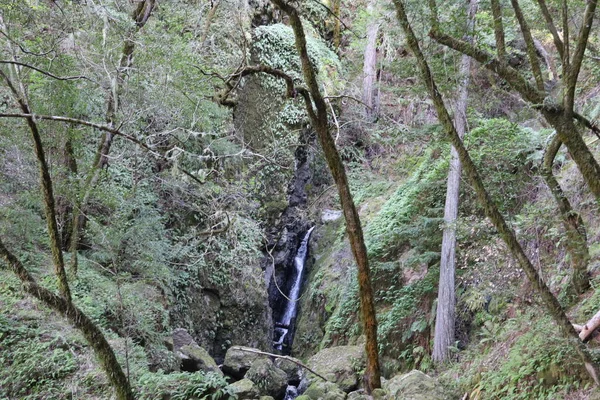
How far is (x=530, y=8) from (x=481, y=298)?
4.65m

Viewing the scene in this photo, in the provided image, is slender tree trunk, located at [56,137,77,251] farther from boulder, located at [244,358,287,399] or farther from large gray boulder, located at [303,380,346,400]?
large gray boulder, located at [303,380,346,400]

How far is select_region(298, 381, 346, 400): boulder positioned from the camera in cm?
583

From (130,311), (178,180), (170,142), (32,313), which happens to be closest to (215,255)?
(178,180)

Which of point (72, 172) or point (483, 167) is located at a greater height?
point (72, 172)

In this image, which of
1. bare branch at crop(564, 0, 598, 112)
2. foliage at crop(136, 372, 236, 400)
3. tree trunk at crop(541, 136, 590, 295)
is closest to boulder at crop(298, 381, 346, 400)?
foliage at crop(136, 372, 236, 400)

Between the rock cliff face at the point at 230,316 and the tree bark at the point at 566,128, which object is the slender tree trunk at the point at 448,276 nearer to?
the tree bark at the point at 566,128

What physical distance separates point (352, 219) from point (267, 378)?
4.60m

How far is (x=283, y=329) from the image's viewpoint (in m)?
13.2

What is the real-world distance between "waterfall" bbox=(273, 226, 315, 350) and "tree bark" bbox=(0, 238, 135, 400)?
807 centimetres

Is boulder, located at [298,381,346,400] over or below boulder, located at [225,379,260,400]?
below

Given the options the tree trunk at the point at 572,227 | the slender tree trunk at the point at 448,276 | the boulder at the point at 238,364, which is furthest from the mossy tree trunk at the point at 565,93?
the boulder at the point at 238,364

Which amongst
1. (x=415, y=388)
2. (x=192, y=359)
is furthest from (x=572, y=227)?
(x=192, y=359)

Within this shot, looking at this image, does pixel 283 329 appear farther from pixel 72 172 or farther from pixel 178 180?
pixel 72 172

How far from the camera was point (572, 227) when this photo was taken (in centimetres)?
486
